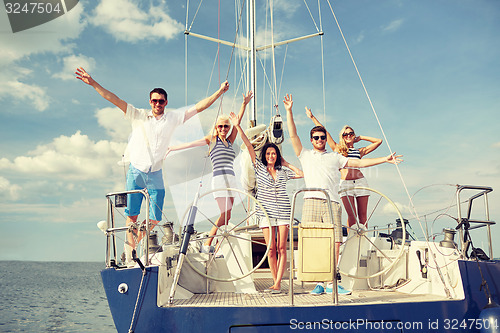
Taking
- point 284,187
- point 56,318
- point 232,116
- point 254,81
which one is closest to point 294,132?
point 284,187

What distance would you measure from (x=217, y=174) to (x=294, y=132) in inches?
51.4

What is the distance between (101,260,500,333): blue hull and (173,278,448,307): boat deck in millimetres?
127

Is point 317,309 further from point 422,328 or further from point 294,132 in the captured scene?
point 294,132

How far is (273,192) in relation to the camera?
16.7 ft

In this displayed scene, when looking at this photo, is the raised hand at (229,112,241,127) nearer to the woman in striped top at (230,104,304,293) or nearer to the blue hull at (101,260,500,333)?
the woman in striped top at (230,104,304,293)

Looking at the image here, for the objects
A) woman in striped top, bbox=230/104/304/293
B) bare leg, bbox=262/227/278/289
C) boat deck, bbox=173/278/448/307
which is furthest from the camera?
woman in striped top, bbox=230/104/304/293

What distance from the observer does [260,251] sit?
22.8 feet

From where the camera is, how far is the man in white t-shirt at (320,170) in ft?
16.3

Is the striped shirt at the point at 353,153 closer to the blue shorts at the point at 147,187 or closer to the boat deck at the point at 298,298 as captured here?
the boat deck at the point at 298,298

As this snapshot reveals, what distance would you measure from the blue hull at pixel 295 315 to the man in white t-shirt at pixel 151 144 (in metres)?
1.17

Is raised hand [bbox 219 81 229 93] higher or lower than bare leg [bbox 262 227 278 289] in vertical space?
higher

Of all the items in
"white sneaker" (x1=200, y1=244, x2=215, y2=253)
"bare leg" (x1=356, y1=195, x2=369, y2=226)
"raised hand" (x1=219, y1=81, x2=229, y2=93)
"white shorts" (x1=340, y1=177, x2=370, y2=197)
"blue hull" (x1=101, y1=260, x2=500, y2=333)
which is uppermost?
"raised hand" (x1=219, y1=81, x2=229, y2=93)

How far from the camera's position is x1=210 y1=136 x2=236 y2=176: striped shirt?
579 centimetres

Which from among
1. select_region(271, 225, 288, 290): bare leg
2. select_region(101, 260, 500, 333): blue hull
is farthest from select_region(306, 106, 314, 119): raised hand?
select_region(101, 260, 500, 333): blue hull
